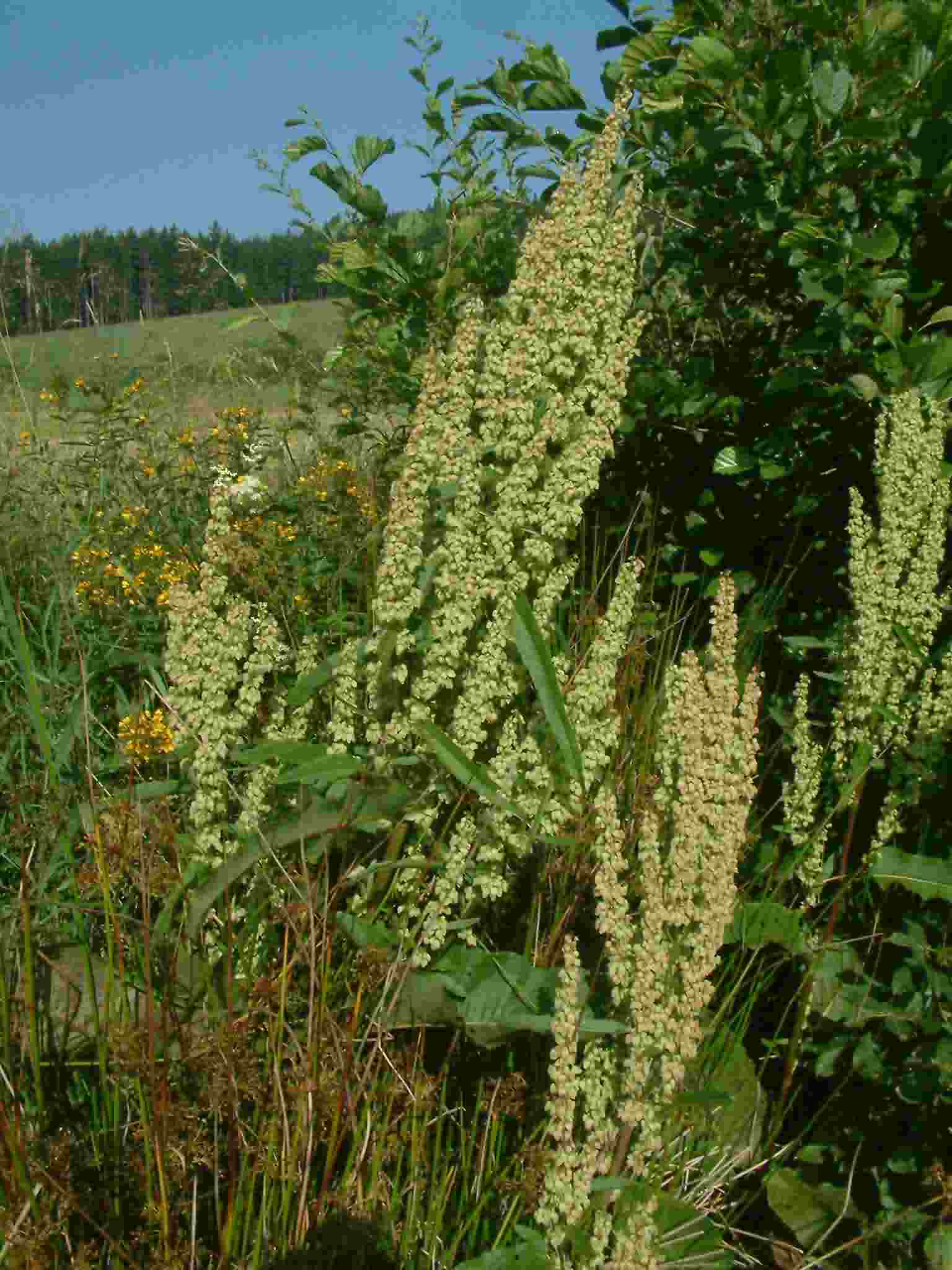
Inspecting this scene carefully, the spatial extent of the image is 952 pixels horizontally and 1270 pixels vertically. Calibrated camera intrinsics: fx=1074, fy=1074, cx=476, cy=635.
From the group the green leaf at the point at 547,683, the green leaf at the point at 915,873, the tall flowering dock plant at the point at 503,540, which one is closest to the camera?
the green leaf at the point at 547,683

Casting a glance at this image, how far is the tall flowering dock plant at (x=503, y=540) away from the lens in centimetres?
179

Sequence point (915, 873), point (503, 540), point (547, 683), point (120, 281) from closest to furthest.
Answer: point (547, 683) < point (503, 540) < point (915, 873) < point (120, 281)

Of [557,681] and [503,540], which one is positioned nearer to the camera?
[557,681]

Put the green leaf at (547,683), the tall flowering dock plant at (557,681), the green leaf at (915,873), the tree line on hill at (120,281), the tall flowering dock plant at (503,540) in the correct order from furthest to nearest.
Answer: the tree line on hill at (120,281)
the green leaf at (915,873)
the tall flowering dock plant at (503,540)
the green leaf at (547,683)
the tall flowering dock plant at (557,681)

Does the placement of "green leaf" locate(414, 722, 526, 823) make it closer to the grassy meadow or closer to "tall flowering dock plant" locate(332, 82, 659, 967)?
"tall flowering dock plant" locate(332, 82, 659, 967)

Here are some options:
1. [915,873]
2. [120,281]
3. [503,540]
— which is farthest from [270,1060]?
[120,281]

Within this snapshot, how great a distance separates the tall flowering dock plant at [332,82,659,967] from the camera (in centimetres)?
179

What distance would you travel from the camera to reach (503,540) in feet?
5.93

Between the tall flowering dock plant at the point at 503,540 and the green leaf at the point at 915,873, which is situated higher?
the tall flowering dock plant at the point at 503,540

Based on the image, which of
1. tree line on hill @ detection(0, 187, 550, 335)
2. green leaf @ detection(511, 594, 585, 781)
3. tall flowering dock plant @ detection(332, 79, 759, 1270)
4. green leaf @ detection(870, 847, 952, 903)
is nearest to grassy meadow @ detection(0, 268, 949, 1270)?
tall flowering dock plant @ detection(332, 79, 759, 1270)

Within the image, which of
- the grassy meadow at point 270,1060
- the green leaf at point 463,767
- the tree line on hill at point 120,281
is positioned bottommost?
the grassy meadow at point 270,1060

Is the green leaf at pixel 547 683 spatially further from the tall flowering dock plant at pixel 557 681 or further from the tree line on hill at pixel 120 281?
the tree line on hill at pixel 120 281

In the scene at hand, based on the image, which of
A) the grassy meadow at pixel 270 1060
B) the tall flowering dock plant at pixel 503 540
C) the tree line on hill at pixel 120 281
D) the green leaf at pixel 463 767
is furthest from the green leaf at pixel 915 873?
the tree line on hill at pixel 120 281

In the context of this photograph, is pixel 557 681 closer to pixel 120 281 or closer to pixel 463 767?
pixel 463 767
